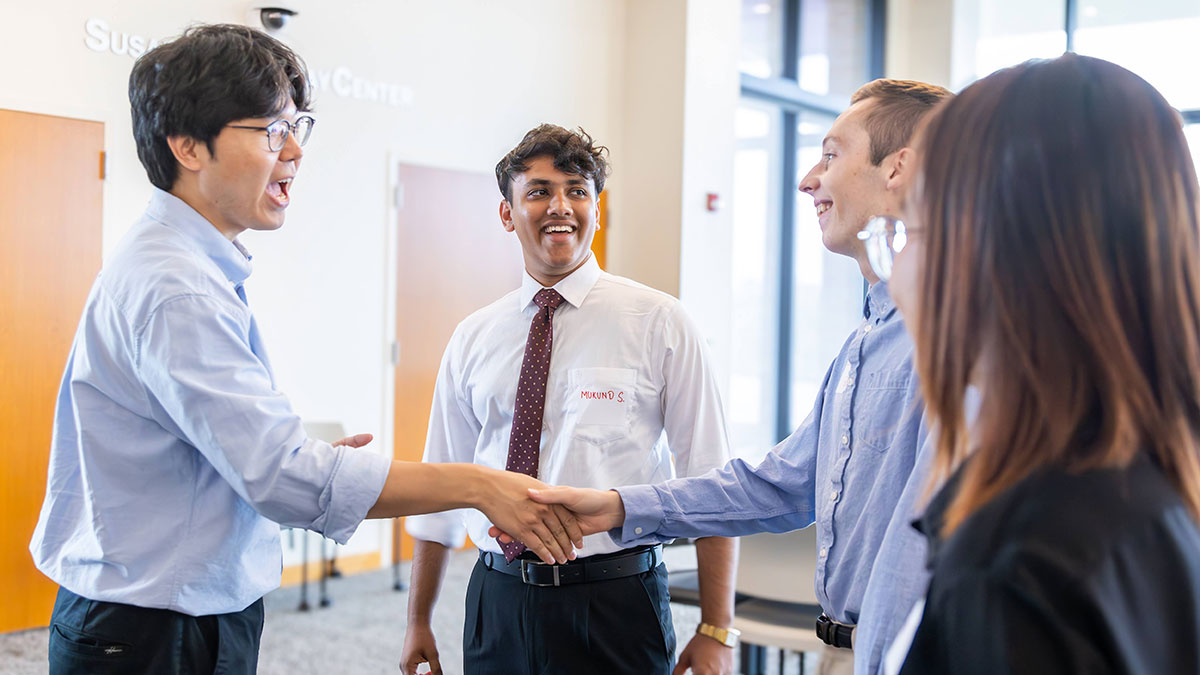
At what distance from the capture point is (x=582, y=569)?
190 centimetres

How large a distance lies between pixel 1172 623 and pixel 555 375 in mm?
1484

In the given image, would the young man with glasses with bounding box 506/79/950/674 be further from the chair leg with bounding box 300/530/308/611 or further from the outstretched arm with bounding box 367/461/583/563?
the chair leg with bounding box 300/530/308/611

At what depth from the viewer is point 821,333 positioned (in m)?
8.31

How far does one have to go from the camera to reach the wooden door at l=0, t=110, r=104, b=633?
13.5 ft

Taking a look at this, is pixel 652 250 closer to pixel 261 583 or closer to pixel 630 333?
pixel 630 333

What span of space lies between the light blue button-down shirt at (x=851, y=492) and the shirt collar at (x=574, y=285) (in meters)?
0.51

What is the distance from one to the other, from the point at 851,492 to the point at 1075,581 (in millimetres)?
769

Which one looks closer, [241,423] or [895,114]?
[241,423]

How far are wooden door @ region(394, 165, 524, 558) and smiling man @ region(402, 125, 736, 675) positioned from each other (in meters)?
3.31

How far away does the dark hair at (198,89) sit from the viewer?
1.50m

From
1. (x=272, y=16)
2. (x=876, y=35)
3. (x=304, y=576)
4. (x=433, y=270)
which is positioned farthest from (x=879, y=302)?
(x=876, y=35)

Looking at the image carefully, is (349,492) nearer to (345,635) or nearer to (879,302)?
(879,302)

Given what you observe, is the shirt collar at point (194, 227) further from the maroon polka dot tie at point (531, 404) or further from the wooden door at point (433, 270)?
the wooden door at point (433, 270)

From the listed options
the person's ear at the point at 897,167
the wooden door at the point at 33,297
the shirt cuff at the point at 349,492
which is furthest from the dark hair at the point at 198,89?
the wooden door at the point at 33,297
